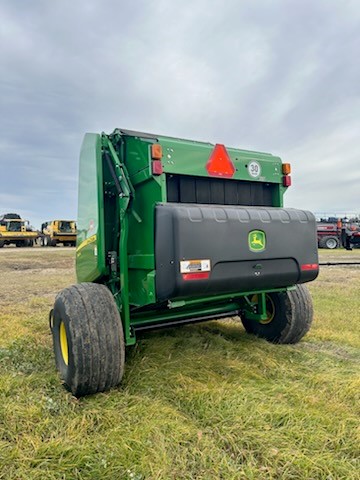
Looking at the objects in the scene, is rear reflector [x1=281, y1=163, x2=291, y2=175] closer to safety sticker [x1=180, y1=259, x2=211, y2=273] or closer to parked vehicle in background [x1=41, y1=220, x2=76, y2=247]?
safety sticker [x1=180, y1=259, x2=211, y2=273]

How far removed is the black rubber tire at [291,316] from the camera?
3.69m

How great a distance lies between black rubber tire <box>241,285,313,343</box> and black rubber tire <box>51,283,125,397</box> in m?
1.77

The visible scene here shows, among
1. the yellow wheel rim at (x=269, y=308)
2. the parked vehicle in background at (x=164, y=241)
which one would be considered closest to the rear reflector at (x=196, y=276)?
the parked vehicle in background at (x=164, y=241)

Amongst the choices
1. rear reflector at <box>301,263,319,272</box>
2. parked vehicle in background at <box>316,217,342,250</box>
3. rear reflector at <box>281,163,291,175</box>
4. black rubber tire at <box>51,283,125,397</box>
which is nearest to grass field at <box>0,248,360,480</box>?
black rubber tire at <box>51,283,125,397</box>

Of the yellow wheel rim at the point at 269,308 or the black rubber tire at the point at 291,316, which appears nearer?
the black rubber tire at the point at 291,316

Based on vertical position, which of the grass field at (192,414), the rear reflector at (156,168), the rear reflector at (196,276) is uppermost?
the rear reflector at (156,168)

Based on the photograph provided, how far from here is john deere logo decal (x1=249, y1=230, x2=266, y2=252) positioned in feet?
8.81

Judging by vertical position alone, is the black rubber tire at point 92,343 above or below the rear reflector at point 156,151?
below

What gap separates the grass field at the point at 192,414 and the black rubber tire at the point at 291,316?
0.51 ft

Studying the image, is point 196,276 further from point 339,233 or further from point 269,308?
point 339,233

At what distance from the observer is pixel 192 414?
7.80 feet

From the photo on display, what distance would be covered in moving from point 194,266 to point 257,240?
0.55 metres

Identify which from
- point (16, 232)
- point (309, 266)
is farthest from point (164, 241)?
point (16, 232)

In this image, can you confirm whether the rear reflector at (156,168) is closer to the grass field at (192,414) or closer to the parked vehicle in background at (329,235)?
the grass field at (192,414)
